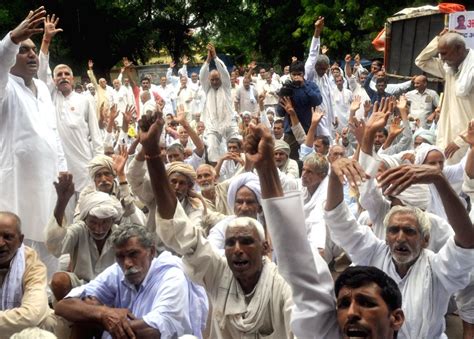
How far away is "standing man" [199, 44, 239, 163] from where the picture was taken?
11.1 m

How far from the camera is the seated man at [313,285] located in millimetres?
2490

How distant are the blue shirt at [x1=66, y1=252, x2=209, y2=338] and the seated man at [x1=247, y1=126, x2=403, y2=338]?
3.97 ft

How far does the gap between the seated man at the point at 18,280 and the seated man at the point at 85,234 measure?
0.58 metres

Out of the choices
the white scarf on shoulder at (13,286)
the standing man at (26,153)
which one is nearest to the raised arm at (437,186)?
the white scarf on shoulder at (13,286)

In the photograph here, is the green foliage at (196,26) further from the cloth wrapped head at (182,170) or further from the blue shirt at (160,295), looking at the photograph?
the blue shirt at (160,295)

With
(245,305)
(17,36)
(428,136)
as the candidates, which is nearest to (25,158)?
(17,36)

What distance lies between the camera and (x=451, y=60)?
22.2ft

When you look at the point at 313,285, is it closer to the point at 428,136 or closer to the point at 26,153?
the point at 26,153

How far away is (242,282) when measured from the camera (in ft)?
12.4

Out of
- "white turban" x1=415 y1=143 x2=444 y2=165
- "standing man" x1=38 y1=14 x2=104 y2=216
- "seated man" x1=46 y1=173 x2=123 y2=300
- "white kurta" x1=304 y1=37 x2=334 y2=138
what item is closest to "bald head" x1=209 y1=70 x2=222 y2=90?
"white kurta" x1=304 y1=37 x2=334 y2=138

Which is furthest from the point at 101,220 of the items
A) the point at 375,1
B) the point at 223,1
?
the point at 223,1

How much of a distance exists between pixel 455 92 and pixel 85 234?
12.0 ft

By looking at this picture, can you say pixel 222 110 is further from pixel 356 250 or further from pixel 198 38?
pixel 198 38

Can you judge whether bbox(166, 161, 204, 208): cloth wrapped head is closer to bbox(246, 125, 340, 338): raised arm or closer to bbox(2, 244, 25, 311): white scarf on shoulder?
bbox(2, 244, 25, 311): white scarf on shoulder
